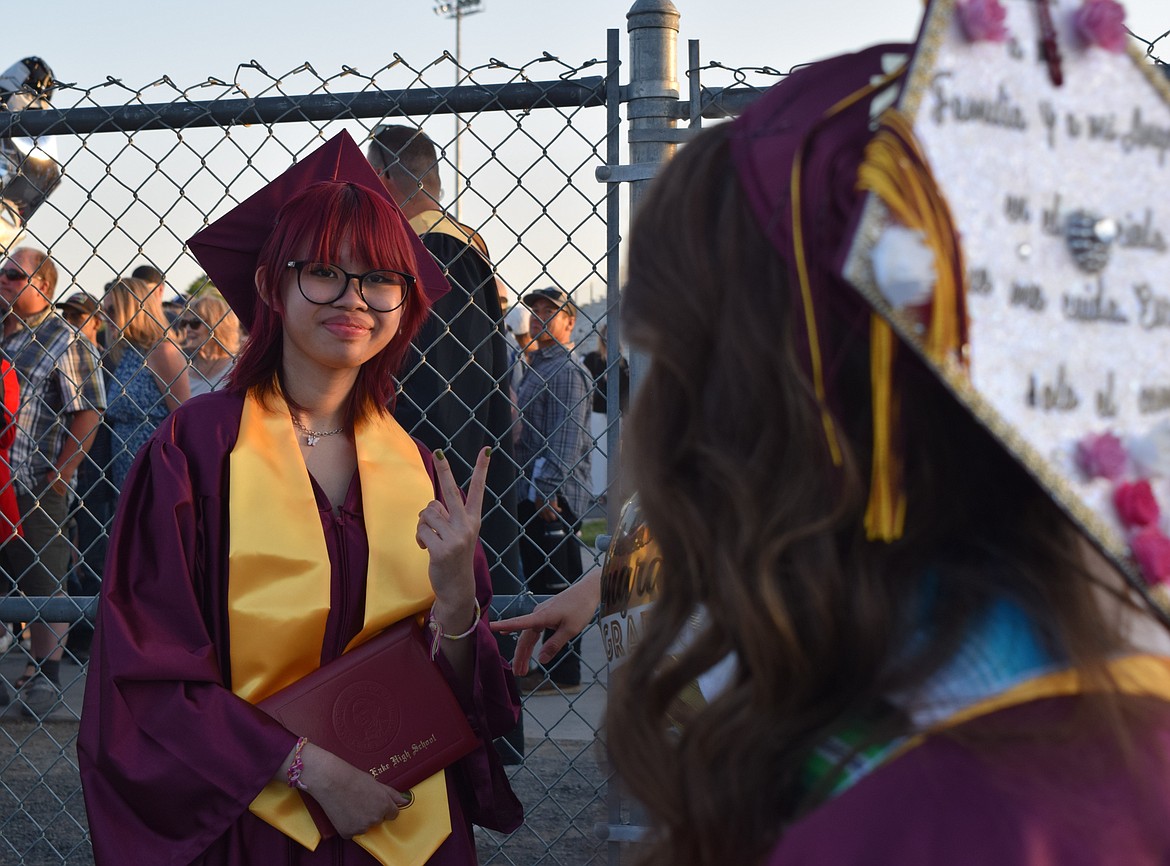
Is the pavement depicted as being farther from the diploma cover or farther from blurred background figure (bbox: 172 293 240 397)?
blurred background figure (bbox: 172 293 240 397)

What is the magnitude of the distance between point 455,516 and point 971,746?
1.43 meters

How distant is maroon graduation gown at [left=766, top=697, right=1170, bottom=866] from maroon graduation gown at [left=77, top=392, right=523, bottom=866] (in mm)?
1394

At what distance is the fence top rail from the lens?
2.36 meters

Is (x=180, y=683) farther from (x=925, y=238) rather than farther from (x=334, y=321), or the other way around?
(x=925, y=238)

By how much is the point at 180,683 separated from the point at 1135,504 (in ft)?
5.26

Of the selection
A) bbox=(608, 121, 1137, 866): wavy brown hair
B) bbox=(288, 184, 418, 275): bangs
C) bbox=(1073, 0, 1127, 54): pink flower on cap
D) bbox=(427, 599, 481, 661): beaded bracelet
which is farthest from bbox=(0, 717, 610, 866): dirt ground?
bbox=(1073, 0, 1127, 54): pink flower on cap

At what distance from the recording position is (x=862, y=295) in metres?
0.76

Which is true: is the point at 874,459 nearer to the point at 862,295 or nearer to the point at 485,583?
the point at 862,295

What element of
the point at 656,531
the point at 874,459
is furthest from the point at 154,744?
the point at 874,459

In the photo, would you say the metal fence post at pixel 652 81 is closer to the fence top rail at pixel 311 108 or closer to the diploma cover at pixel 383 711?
the fence top rail at pixel 311 108

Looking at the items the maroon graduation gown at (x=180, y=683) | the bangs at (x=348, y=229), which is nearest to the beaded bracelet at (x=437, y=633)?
the maroon graduation gown at (x=180, y=683)

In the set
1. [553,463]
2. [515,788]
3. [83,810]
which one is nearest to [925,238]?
[515,788]

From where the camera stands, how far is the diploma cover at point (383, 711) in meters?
1.98

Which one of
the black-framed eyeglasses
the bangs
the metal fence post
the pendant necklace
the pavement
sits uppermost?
the metal fence post
